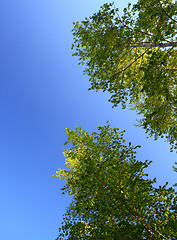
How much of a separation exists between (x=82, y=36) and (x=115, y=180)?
6972mm

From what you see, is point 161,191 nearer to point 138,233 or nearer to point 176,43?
point 138,233

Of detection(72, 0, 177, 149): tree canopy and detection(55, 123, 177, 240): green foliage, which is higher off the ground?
detection(72, 0, 177, 149): tree canopy

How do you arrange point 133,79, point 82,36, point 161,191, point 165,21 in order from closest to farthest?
point 161,191
point 165,21
point 82,36
point 133,79

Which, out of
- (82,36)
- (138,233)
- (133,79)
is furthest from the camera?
(133,79)

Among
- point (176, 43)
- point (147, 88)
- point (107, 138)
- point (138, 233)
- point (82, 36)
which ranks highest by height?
point (82, 36)

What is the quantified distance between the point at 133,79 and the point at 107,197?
6123mm

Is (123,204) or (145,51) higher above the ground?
(145,51)

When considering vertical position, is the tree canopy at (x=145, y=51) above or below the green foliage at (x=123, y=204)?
above

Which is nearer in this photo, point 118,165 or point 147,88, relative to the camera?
point 118,165

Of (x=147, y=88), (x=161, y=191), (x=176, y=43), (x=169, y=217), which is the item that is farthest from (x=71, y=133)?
(x=176, y=43)

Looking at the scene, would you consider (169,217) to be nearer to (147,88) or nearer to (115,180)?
(115,180)

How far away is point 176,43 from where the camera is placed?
5.19 m

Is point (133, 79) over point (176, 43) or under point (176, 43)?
over

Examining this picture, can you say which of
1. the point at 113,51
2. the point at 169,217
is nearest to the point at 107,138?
the point at 169,217
